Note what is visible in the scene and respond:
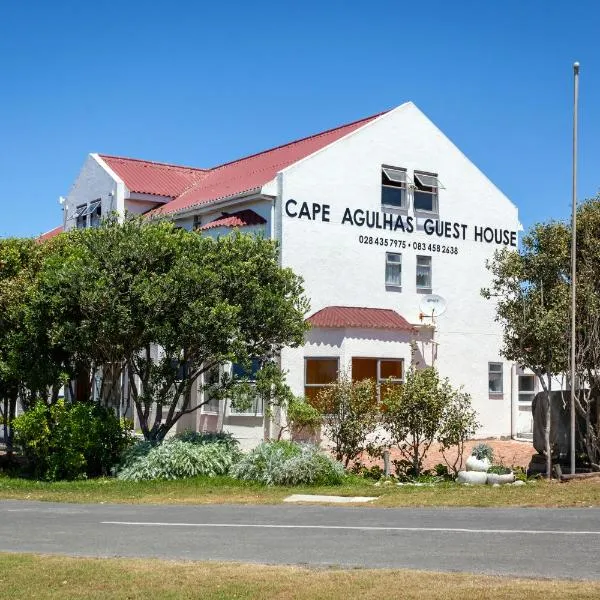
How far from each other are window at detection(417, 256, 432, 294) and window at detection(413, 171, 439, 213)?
1.65 metres

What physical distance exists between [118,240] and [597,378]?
38.1 feet

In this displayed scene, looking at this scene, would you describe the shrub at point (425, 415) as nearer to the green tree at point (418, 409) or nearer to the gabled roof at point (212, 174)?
the green tree at point (418, 409)

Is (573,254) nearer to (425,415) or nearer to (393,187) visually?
(425,415)

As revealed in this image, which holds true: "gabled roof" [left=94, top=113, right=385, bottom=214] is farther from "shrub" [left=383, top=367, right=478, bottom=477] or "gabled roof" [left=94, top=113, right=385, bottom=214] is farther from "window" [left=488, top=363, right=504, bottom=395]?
"window" [left=488, top=363, right=504, bottom=395]

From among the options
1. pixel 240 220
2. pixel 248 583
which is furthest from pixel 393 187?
pixel 248 583

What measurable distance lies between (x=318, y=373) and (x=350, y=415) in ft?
18.6

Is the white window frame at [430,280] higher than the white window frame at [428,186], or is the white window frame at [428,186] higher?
the white window frame at [428,186]

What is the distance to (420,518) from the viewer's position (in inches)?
603

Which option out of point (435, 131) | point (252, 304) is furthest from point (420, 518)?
point (435, 131)

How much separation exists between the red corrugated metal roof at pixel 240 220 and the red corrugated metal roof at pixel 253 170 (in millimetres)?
694

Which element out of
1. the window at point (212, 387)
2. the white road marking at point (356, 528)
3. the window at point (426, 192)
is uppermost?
the window at point (426, 192)

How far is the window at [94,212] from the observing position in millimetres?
35469

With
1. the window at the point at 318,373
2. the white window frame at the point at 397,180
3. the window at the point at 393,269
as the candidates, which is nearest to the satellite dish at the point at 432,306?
the window at the point at 393,269

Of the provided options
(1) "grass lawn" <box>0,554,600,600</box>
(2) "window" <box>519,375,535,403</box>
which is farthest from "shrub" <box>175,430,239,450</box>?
(2) "window" <box>519,375,535,403</box>
